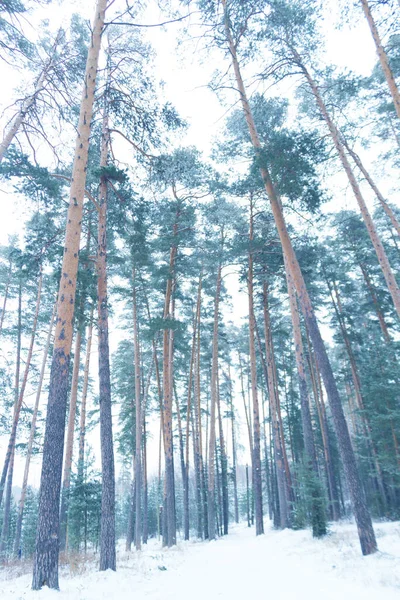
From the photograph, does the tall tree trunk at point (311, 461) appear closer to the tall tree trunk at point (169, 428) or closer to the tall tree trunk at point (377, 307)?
the tall tree trunk at point (169, 428)

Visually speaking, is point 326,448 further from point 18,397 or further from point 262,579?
point 18,397

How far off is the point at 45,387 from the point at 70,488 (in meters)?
7.64

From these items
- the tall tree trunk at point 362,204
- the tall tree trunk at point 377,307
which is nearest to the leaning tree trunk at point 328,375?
the tall tree trunk at point 362,204

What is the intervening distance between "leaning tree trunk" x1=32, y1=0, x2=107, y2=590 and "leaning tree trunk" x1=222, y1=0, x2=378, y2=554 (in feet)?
15.3

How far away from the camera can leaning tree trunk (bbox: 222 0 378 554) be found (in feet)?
23.1

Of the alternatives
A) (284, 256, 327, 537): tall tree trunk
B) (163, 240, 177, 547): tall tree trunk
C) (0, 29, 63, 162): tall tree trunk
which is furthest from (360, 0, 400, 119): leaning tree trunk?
(163, 240, 177, 547): tall tree trunk

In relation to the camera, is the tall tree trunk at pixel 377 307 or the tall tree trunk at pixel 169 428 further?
the tall tree trunk at pixel 377 307

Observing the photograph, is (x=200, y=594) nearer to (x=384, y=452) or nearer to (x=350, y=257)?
(x=384, y=452)

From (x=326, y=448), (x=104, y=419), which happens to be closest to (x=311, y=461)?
(x=104, y=419)

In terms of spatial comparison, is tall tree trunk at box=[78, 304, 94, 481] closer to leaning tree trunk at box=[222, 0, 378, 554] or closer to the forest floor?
the forest floor

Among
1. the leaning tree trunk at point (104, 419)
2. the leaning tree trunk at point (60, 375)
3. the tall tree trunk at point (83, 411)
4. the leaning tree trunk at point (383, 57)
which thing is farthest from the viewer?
the tall tree trunk at point (83, 411)

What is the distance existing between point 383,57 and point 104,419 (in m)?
11.6

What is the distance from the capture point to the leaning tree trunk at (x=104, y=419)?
25.9ft

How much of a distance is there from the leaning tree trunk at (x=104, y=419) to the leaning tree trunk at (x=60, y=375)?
1994 mm
